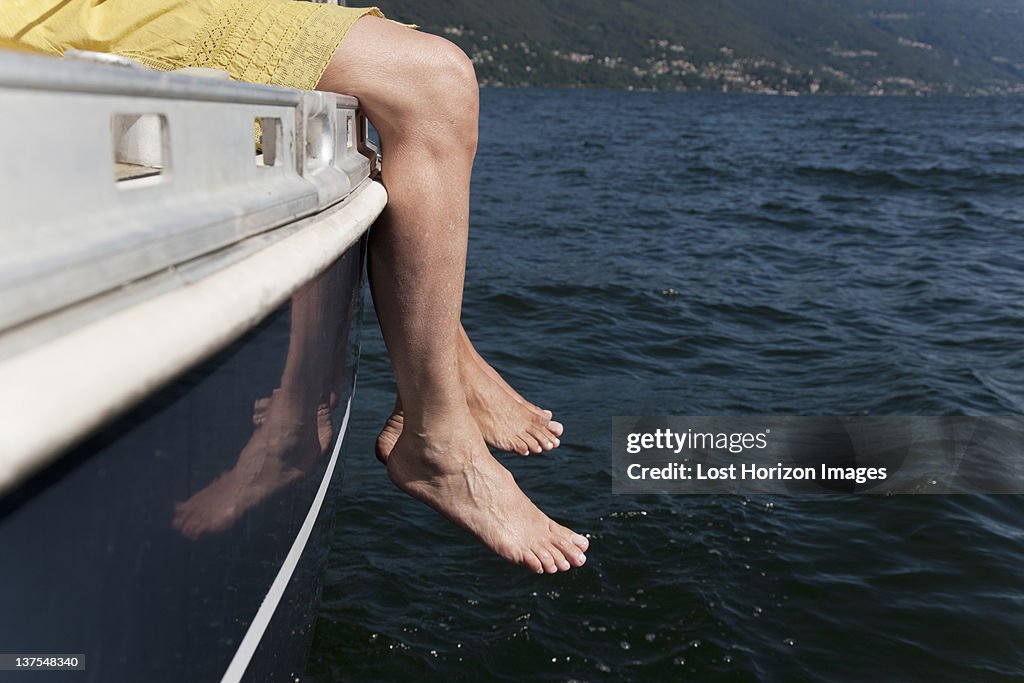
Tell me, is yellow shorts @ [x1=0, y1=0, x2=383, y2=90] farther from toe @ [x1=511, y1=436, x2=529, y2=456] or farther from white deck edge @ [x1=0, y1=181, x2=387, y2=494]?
toe @ [x1=511, y1=436, x2=529, y2=456]

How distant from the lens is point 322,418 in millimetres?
1901

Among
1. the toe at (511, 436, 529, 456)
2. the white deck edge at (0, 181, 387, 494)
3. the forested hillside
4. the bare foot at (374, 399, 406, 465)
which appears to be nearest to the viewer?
the white deck edge at (0, 181, 387, 494)

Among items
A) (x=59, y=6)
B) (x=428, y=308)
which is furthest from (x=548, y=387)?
(x=59, y=6)

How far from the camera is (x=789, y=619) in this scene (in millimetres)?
2754

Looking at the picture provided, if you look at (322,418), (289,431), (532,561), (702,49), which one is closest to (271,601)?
(289,431)

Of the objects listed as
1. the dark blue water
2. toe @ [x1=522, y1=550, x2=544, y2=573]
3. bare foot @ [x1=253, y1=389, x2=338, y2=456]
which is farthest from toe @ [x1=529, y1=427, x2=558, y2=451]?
bare foot @ [x1=253, y1=389, x2=338, y2=456]

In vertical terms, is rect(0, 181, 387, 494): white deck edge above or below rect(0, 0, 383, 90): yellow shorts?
below

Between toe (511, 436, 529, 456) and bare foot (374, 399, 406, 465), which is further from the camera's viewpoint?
toe (511, 436, 529, 456)

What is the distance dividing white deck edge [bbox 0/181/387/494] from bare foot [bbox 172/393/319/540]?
0.24 meters

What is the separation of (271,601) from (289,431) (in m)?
0.28

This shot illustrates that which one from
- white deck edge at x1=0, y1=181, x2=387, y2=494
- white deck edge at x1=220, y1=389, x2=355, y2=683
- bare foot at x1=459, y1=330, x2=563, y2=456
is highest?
white deck edge at x1=0, y1=181, x2=387, y2=494

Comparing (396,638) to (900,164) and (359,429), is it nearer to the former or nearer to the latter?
(359,429)

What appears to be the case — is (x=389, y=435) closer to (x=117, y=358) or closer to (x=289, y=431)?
(x=289, y=431)

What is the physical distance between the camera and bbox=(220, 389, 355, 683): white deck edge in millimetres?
1346
